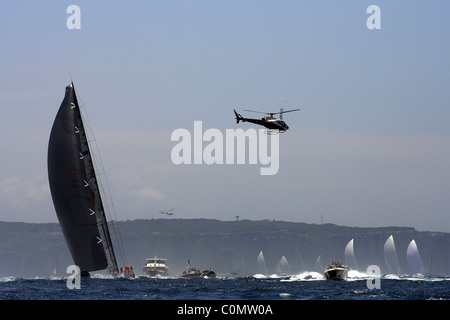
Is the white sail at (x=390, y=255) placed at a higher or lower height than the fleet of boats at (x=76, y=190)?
lower

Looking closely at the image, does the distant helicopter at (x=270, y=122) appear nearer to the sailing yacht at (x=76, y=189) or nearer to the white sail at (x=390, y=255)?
the sailing yacht at (x=76, y=189)

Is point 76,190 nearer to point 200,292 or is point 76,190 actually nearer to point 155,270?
point 200,292

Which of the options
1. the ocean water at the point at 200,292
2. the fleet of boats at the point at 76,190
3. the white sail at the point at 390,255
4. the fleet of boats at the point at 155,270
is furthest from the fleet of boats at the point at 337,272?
the white sail at the point at 390,255

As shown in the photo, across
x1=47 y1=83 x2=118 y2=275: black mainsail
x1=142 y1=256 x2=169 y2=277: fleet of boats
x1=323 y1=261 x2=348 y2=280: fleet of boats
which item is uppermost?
x1=47 y1=83 x2=118 y2=275: black mainsail

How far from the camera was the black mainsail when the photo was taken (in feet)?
239

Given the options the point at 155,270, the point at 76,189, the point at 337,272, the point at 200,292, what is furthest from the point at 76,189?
the point at 155,270

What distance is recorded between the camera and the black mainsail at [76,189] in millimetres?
72875

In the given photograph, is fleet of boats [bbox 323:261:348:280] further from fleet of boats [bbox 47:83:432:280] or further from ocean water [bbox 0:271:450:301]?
fleet of boats [bbox 47:83:432:280]

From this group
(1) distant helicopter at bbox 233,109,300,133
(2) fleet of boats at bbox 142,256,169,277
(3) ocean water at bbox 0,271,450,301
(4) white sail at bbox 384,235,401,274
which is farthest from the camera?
(4) white sail at bbox 384,235,401,274

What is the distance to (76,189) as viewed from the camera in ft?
239

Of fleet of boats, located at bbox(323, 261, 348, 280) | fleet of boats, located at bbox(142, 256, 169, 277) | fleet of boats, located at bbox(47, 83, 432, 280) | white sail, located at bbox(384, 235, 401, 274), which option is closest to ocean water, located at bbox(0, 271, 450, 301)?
fleet of boats, located at bbox(47, 83, 432, 280)
